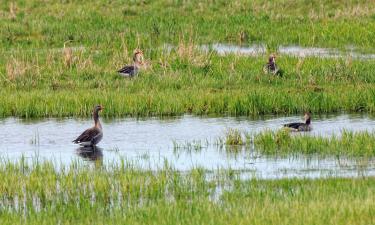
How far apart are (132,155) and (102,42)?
13.7 metres

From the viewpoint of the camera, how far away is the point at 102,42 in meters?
30.9

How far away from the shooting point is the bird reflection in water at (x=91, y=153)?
17453mm

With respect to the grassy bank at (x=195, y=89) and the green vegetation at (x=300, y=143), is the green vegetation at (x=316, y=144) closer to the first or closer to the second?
the green vegetation at (x=300, y=143)

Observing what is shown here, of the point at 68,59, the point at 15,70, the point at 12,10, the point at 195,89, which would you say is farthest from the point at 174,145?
the point at 12,10

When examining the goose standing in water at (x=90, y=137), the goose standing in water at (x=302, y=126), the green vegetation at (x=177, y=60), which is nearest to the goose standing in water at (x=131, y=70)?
the green vegetation at (x=177, y=60)

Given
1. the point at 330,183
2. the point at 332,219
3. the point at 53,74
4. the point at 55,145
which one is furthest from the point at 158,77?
the point at 332,219

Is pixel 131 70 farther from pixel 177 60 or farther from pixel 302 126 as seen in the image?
pixel 302 126

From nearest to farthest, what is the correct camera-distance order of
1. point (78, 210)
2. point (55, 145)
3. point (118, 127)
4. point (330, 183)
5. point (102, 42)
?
point (78, 210), point (330, 183), point (55, 145), point (118, 127), point (102, 42)

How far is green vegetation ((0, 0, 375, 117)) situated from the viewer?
73.3 ft

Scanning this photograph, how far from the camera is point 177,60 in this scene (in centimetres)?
2608

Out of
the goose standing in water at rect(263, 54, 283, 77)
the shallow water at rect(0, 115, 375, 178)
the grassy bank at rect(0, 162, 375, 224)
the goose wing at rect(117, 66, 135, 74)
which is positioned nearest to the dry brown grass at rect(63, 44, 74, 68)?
the goose wing at rect(117, 66, 135, 74)

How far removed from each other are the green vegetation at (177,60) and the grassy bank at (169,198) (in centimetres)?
720

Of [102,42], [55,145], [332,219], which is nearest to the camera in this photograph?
[332,219]

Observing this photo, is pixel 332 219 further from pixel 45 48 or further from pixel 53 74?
pixel 45 48
